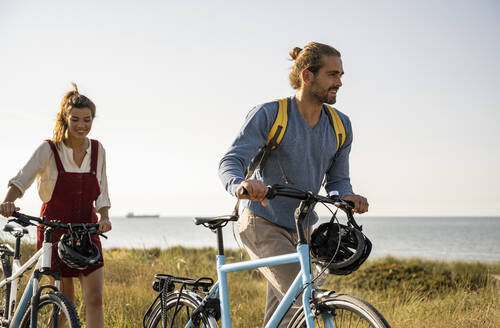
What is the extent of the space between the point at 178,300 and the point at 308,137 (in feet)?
4.23

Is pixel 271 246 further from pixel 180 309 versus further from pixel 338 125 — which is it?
pixel 338 125

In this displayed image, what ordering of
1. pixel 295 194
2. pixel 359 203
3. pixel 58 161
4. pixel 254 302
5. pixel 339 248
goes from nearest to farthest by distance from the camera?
1. pixel 295 194
2. pixel 339 248
3. pixel 359 203
4. pixel 58 161
5. pixel 254 302

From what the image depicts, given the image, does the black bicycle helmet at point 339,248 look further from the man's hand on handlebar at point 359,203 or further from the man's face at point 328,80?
the man's face at point 328,80

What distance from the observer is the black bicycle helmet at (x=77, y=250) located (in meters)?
3.50

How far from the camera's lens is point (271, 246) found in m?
3.22

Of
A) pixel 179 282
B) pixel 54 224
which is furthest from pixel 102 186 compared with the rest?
pixel 179 282

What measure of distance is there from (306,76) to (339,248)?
1.13 meters

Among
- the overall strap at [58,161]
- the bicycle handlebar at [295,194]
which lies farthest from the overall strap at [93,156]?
the bicycle handlebar at [295,194]

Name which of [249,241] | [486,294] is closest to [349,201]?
[249,241]

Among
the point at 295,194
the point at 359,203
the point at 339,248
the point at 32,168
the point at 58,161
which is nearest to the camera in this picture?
the point at 295,194

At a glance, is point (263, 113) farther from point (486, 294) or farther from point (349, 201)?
point (486, 294)

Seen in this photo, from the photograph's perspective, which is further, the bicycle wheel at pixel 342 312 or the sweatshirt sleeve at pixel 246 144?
the sweatshirt sleeve at pixel 246 144

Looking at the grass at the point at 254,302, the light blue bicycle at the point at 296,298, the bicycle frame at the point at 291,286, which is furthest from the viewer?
the grass at the point at 254,302

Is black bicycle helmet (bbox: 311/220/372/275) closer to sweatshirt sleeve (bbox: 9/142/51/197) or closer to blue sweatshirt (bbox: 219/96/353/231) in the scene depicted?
blue sweatshirt (bbox: 219/96/353/231)
